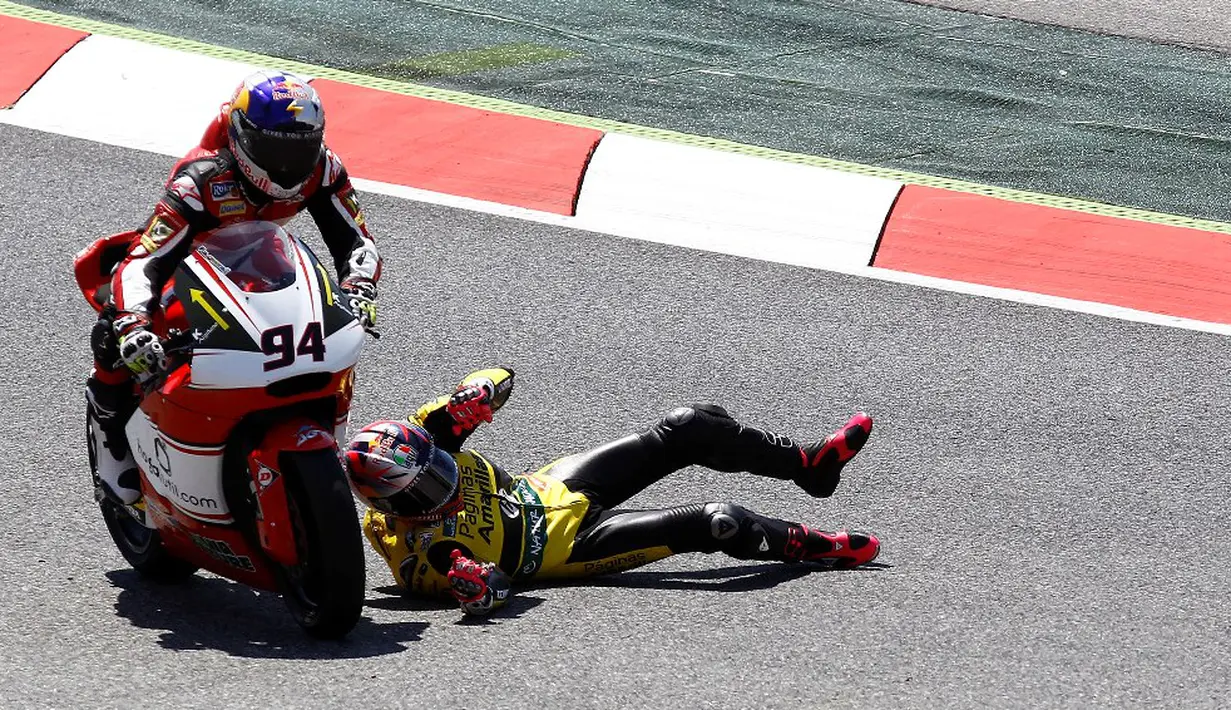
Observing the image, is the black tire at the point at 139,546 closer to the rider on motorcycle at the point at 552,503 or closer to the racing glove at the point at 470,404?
the rider on motorcycle at the point at 552,503

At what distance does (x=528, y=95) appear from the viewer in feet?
33.6

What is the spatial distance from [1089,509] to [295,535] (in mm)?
2976

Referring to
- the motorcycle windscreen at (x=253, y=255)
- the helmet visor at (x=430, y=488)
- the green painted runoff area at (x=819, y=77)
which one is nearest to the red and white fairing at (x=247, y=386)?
the motorcycle windscreen at (x=253, y=255)

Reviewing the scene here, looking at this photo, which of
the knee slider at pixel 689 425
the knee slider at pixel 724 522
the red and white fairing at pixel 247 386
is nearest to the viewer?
the red and white fairing at pixel 247 386

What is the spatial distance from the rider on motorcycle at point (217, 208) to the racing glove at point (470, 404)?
483mm

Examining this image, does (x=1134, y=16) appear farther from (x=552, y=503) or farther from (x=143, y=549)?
(x=143, y=549)

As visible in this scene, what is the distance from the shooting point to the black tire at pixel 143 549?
5781 mm

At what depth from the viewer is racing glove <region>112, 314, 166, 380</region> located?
4.99 m

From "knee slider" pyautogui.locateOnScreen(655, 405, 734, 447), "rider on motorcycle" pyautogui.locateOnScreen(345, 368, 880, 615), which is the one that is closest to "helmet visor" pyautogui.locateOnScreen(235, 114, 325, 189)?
"rider on motorcycle" pyautogui.locateOnScreen(345, 368, 880, 615)

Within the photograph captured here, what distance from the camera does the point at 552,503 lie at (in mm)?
5977

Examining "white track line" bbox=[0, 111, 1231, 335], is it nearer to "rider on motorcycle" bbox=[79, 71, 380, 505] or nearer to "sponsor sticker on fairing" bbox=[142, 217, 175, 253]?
"rider on motorcycle" bbox=[79, 71, 380, 505]

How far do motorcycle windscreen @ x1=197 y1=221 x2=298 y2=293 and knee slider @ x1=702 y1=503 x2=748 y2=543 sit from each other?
62.4 inches

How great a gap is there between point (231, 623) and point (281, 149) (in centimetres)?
146

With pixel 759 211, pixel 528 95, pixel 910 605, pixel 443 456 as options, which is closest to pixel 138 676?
pixel 443 456
